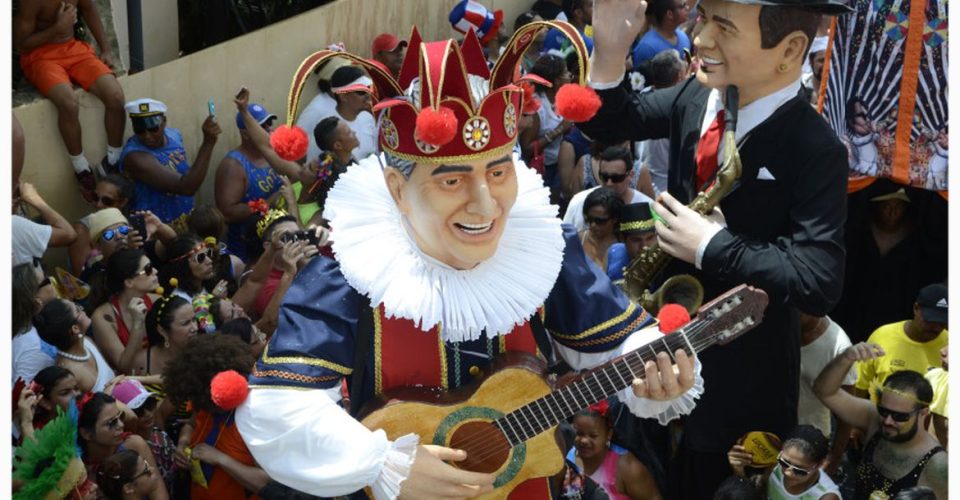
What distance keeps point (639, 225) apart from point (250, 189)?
2.24 meters

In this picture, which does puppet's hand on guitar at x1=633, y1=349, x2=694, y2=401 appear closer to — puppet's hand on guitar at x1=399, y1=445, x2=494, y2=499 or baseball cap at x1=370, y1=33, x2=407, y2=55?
puppet's hand on guitar at x1=399, y1=445, x2=494, y2=499

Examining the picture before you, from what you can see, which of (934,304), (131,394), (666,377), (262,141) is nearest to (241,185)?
(262,141)

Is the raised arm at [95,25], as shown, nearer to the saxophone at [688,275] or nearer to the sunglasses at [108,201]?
the sunglasses at [108,201]

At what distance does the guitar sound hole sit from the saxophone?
95 cm

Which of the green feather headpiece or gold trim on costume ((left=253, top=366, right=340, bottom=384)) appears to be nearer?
gold trim on costume ((left=253, top=366, right=340, bottom=384))

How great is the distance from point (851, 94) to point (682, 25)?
4.21m

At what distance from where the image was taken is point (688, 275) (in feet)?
16.1

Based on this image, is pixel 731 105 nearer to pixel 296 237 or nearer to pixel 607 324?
pixel 607 324

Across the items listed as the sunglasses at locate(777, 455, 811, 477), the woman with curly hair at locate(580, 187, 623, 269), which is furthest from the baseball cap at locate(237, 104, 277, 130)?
the sunglasses at locate(777, 455, 811, 477)

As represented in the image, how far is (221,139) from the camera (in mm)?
8742

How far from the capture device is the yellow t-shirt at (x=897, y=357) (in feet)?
20.4

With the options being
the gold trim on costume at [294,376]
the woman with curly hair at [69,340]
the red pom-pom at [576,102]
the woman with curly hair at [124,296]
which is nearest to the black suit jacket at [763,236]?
the red pom-pom at [576,102]

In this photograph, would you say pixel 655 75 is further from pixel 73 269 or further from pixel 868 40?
pixel 73 269

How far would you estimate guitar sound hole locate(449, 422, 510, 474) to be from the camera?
4188mm
